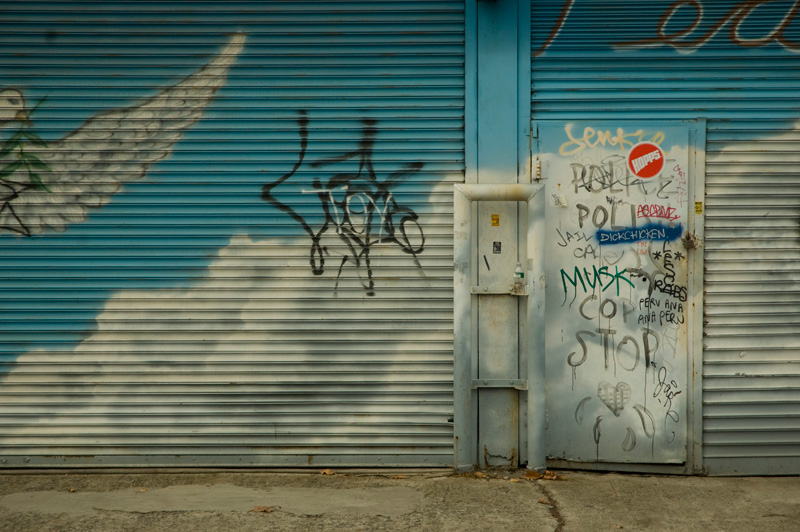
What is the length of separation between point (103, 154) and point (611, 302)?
3.78m

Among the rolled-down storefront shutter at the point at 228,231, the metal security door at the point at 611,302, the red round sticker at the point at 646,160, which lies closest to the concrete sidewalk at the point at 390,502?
the rolled-down storefront shutter at the point at 228,231

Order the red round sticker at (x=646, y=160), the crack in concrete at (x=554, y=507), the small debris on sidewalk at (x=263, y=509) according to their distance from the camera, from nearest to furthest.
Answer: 1. the crack in concrete at (x=554, y=507)
2. the small debris on sidewalk at (x=263, y=509)
3. the red round sticker at (x=646, y=160)

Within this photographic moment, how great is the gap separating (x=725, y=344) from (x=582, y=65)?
2.23 meters

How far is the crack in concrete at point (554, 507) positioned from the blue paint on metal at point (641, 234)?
5.71ft

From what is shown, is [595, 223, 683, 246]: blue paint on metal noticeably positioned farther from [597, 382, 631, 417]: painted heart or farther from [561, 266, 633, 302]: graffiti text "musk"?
[597, 382, 631, 417]: painted heart

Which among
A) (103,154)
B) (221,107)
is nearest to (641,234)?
(221,107)

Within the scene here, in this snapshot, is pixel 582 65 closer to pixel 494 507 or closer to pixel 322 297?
pixel 322 297

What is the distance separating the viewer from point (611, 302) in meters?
5.10

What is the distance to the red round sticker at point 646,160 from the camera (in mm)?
5023

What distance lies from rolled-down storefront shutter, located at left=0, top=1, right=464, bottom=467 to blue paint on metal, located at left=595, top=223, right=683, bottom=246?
1115 millimetres

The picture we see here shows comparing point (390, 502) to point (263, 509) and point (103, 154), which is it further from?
point (103, 154)

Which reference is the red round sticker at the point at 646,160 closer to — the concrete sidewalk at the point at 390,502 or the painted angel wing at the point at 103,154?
the concrete sidewalk at the point at 390,502

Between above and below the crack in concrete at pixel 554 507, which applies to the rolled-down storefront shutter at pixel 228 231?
above

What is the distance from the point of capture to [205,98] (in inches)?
201
